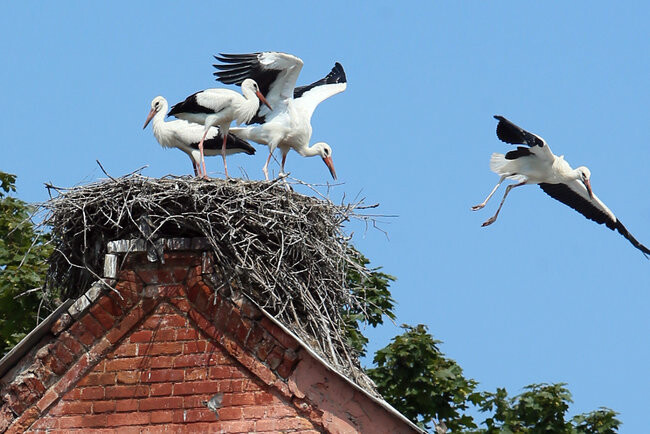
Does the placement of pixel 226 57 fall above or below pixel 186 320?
above

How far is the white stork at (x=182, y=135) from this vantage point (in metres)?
11.9

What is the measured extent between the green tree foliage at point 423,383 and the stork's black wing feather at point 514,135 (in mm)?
2319

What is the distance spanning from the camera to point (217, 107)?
1156 cm

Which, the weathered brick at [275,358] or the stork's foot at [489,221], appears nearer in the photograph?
the weathered brick at [275,358]

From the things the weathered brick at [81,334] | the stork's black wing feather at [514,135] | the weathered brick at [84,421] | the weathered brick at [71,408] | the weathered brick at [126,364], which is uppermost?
the stork's black wing feather at [514,135]

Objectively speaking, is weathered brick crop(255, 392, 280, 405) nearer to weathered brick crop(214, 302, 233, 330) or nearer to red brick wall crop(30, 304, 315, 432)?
red brick wall crop(30, 304, 315, 432)

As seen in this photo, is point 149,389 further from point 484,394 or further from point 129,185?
A: point 484,394

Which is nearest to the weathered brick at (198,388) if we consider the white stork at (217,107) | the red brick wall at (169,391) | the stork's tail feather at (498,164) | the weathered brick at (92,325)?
the red brick wall at (169,391)

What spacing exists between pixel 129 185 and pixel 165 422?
165cm

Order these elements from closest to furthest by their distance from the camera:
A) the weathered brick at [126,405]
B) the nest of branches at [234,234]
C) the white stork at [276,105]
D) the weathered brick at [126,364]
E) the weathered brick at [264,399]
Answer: the weathered brick at [264,399] < the weathered brick at [126,405] < the weathered brick at [126,364] < the nest of branches at [234,234] < the white stork at [276,105]

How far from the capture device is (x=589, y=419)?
13641 millimetres

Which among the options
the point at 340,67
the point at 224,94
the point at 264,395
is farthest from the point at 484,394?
the point at 264,395

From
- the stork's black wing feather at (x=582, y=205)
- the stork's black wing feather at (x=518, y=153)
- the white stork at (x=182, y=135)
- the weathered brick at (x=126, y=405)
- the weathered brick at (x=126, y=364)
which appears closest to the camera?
the weathered brick at (x=126, y=405)

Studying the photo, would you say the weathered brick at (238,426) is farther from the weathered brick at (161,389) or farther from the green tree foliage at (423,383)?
the green tree foliage at (423,383)
